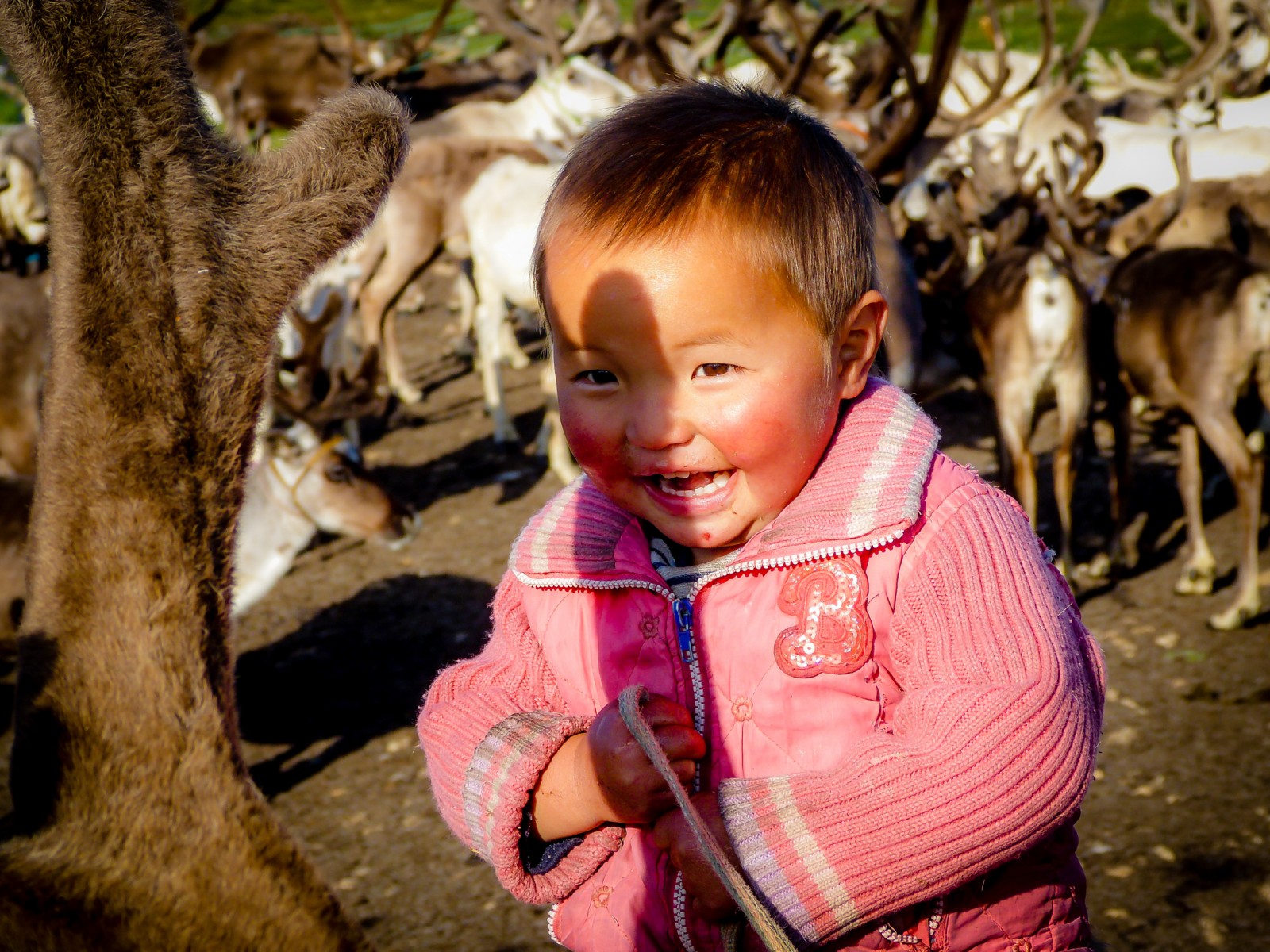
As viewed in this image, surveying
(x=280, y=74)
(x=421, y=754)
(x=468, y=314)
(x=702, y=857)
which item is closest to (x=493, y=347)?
(x=468, y=314)

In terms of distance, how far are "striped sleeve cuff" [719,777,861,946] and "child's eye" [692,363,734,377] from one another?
0.48m

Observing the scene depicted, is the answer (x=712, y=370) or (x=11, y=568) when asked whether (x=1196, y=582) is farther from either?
(x=11, y=568)

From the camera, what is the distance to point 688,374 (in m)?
1.31

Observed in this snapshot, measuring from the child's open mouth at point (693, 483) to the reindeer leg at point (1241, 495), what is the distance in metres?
4.50

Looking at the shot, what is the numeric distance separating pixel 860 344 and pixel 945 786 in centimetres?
54

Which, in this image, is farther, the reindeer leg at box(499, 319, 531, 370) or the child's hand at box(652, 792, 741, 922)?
the reindeer leg at box(499, 319, 531, 370)

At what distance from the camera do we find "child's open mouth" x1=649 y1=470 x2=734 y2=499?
4.53 ft

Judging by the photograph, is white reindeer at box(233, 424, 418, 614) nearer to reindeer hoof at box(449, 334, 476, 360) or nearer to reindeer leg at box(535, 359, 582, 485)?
reindeer leg at box(535, 359, 582, 485)

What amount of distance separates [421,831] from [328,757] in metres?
0.77

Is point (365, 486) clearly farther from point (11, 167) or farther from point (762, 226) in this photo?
point (11, 167)

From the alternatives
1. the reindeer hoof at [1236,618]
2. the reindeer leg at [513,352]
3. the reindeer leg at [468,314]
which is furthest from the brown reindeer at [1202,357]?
the reindeer leg at [468,314]

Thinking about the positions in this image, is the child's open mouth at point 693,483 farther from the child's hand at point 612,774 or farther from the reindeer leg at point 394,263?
the reindeer leg at point 394,263

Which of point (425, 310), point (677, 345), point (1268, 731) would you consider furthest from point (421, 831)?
point (425, 310)

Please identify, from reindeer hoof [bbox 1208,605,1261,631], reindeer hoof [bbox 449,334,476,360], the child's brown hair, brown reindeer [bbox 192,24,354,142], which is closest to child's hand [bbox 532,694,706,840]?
the child's brown hair
